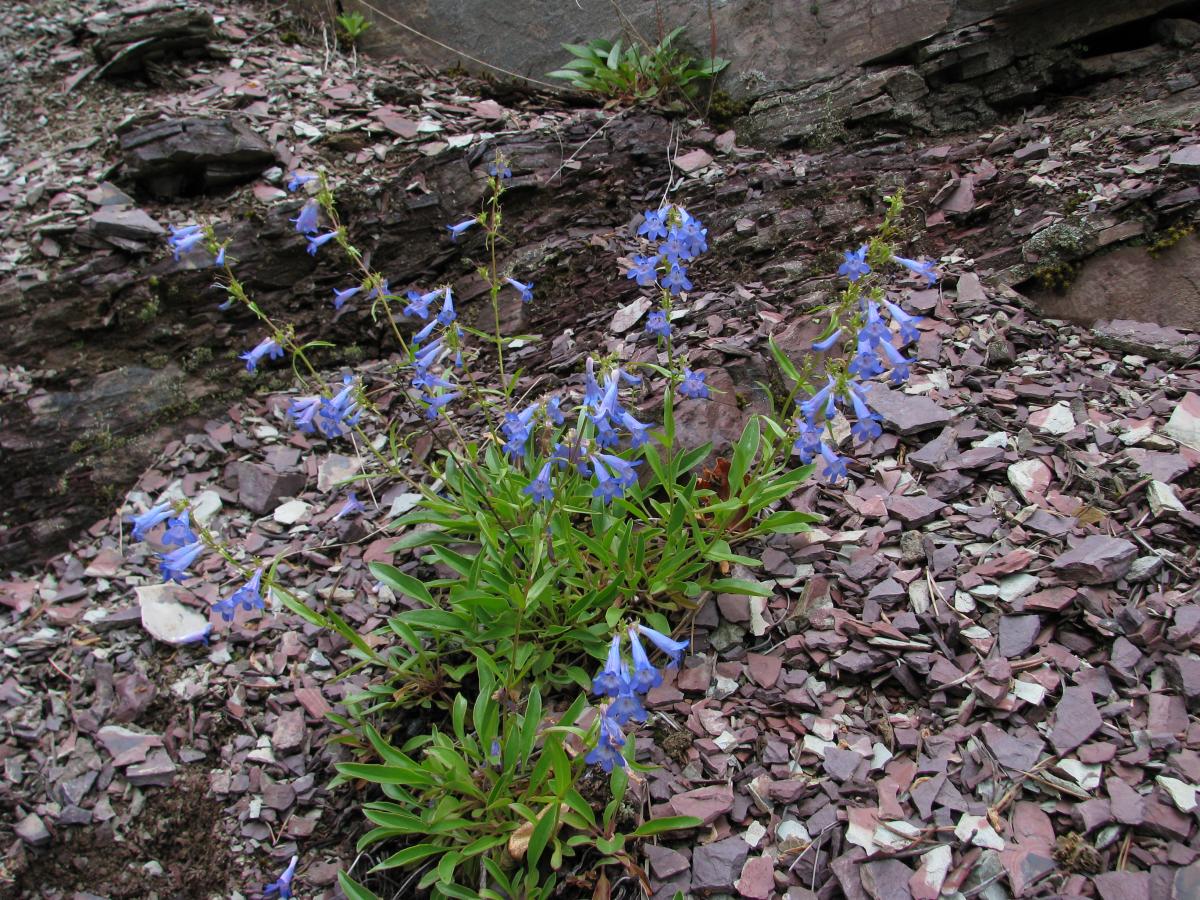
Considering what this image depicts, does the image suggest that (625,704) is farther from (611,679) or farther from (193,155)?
(193,155)

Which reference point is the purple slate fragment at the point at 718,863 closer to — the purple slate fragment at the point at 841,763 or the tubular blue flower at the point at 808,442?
the purple slate fragment at the point at 841,763

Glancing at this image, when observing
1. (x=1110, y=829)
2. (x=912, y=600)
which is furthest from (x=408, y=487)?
(x=1110, y=829)

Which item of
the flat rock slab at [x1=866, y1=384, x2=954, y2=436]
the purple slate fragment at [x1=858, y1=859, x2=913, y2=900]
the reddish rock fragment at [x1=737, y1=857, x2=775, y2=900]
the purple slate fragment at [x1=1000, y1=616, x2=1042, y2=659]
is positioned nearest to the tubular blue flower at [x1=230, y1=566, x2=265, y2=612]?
the reddish rock fragment at [x1=737, y1=857, x2=775, y2=900]

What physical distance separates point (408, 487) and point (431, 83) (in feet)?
13.3

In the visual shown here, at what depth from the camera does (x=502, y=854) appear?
3088 mm

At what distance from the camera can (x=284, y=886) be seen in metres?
3.31

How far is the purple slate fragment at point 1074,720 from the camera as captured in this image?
2.98m

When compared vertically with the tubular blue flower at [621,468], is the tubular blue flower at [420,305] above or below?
above

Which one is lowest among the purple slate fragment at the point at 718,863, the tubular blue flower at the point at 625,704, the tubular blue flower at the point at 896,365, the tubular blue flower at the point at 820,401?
the purple slate fragment at the point at 718,863

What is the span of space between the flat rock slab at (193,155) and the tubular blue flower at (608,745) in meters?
5.07

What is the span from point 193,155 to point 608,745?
5.20m

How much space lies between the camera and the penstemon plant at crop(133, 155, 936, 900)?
9.95ft

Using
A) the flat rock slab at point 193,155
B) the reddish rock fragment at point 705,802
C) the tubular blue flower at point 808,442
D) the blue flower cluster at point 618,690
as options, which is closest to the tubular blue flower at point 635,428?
the tubular blue flower at point 808,442

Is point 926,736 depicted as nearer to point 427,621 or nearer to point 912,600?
point 912,600
